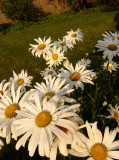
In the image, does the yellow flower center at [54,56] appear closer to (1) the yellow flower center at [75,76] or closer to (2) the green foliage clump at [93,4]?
(1) the yellow flower center at [75,76]

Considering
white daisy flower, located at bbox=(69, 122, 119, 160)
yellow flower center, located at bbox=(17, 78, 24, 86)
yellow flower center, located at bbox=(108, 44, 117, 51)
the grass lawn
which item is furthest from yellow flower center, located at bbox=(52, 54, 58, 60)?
white daisy flower, located at bbox=(69, 122, 119, 160)

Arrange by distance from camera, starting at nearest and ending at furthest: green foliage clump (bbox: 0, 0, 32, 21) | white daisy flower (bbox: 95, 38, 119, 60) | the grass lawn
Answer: white daisy flower (bbox: 95, 38, 119, 60), the grass lawn, green foliage clump (bbox: 0, 0, 32, 21)

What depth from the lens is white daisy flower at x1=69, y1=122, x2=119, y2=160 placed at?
3.85ft

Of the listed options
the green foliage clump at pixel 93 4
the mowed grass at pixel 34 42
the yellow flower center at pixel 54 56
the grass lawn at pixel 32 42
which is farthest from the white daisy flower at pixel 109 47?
the green foliage clump at pixel 93 4

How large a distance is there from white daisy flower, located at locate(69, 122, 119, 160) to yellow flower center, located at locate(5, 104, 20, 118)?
0.70 m

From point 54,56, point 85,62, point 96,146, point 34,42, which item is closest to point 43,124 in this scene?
point 96,146

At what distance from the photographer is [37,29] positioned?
1095 centimetres

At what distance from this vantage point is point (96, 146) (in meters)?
1.27

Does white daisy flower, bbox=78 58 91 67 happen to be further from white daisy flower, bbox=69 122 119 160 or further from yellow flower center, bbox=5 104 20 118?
white daisy flower, bbox=69 122 119 160

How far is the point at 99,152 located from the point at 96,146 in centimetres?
5

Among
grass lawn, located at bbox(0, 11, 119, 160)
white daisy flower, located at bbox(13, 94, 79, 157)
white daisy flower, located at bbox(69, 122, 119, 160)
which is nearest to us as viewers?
white daisy flower, located at bbox(13, 94, 79, 157)

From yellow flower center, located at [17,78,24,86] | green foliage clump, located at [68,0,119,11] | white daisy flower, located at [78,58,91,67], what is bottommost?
yellow flower center, located at [17,78,24,86]

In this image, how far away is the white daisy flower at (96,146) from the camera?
1175 mm

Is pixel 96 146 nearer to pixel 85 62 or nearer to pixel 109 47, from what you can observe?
pixel 109 47
